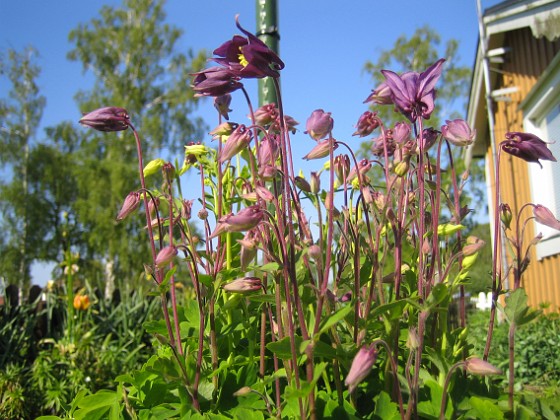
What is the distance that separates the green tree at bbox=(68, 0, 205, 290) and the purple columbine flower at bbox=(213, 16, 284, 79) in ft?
59.6

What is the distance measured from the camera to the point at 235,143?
114 centimetres

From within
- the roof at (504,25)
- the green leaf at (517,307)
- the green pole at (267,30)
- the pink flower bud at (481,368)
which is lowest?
the pink flower bud at (481,368)

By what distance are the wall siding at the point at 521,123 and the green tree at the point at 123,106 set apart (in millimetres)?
12659

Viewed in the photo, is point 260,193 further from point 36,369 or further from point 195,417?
point 36,369

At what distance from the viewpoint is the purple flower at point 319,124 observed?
44.5 inches

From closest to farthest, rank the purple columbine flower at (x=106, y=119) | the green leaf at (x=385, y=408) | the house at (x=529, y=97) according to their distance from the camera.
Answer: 1. the green leaf at (x=385, y=408)
2. the purple columbine flower at (x=106, y=119)
3. the house at (x=529, y=97)

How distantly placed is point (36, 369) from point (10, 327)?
48 cm

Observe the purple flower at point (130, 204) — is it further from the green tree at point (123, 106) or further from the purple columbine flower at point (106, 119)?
the green tree at point (123, 106)

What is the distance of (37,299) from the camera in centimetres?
496

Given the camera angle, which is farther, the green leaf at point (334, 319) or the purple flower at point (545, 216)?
the purple flower at point (545, 216)

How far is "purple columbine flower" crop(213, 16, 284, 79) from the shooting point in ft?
3.24

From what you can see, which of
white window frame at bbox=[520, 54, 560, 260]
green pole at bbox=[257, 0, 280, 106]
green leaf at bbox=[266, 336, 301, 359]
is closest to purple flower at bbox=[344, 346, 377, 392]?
green leaf at bbox=[266, 336, 301, 359]

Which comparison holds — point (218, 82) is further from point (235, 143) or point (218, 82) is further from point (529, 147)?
point (529, 147)

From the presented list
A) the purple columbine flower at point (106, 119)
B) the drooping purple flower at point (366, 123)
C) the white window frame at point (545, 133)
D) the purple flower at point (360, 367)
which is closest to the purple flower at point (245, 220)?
the purple flower at point (360, 367)
